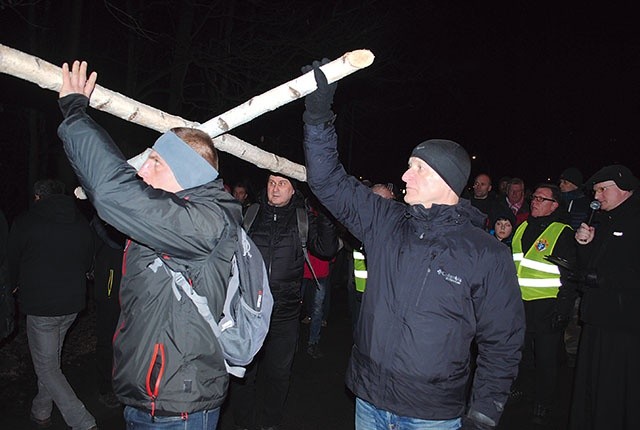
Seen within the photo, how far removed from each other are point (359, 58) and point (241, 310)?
4.66 feet

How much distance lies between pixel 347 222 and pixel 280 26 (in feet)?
26.1

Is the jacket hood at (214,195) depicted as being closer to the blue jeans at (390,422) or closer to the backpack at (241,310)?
the backpack at (241,310)

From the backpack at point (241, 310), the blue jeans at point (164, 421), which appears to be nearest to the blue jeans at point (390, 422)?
the backpack at point (241, 310)

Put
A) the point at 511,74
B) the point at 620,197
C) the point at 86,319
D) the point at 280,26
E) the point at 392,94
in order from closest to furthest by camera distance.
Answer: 1. the point at 620,197
2. the point at 86,319
3. the point at 280,26
4. the point at 392,94
5. the point at 511,74

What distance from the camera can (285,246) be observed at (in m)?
4.36

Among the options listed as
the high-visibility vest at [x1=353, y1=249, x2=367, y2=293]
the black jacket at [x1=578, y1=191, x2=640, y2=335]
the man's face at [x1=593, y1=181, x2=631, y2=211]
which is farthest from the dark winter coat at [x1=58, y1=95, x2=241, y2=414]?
the man's face at [x1=593, y1=181, x2=631, y2=211]

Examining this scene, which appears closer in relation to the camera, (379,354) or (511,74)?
(379,354)

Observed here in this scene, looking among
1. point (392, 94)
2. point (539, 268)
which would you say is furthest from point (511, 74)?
point (539, 268)

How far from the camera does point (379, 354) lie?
2578 mm

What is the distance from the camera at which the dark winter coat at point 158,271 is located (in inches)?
79.6

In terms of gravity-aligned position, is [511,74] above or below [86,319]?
above

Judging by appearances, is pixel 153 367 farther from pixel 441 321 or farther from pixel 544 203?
pixel 544 203

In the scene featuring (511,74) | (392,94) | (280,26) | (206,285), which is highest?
(511,74)

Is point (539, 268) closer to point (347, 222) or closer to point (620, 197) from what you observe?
point (620, 197)
